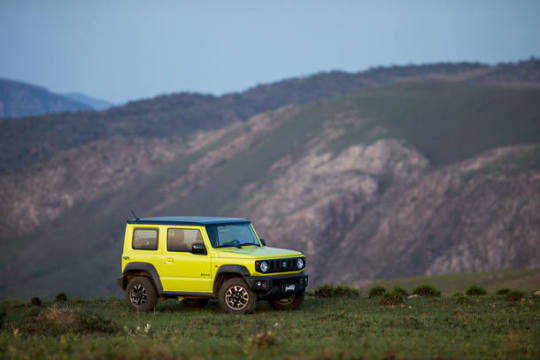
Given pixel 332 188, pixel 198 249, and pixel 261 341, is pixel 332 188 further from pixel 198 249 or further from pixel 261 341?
pixel 261 341

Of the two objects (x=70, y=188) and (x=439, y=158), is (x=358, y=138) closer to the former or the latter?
(x=439, y=158)

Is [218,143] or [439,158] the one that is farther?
[218,143]

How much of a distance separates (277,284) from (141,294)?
3677 millimetres

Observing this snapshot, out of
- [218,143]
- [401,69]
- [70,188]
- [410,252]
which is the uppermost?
[401,69]

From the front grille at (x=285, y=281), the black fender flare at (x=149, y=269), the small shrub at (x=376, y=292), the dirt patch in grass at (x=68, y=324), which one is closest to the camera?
the dirt patch in grass at (x=68, y=324)

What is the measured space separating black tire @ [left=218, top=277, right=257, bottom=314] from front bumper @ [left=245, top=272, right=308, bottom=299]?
236 mm

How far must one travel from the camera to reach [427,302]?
19.9 m

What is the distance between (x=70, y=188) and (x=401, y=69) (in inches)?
3405

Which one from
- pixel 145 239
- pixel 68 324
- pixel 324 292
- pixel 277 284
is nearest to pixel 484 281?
pixel 324 292

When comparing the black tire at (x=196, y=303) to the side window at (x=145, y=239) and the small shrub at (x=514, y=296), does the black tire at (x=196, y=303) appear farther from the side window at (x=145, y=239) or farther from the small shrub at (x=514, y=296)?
the small shrub at (x=514, y=296)

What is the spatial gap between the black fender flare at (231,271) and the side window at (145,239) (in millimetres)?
1919

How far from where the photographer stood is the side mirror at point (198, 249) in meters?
16.7

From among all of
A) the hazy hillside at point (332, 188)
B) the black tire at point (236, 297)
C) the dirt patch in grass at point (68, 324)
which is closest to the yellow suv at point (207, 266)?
the black tire at point (236, 297)

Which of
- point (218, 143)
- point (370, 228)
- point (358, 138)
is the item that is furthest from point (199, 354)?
point (218, 143)
